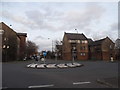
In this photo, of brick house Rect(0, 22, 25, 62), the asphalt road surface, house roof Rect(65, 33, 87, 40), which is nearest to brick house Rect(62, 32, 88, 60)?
house roof Rect(65, 33, 87, 40)

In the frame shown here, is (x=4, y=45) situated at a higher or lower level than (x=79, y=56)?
higher

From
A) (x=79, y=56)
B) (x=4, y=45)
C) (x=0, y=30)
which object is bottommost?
(x=79, y=56)

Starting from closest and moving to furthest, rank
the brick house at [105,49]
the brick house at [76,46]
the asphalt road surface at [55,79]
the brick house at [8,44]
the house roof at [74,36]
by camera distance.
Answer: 1. the asphalt road surface at [55,79]
2. the brick house at [8,44]
3. the brick house at [76,46]
4. the brick house at [105,49]
5. the house roof at [74,36]

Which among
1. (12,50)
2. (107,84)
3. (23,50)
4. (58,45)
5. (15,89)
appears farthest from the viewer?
A: (58,45)

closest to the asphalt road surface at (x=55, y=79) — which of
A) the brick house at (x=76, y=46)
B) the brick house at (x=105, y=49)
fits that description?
the brick house at (x=76, y=46)

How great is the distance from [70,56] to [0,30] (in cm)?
2843

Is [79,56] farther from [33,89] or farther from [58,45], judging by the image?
[33,89]

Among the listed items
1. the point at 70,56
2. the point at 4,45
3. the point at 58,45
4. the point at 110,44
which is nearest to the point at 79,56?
the point at 70,56

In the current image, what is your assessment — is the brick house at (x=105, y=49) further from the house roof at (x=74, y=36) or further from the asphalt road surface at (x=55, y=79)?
the asphalt road surface at (x=55, y=79)

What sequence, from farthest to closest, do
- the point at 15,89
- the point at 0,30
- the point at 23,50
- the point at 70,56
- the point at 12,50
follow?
the point at 23,50
the point at 70,56
the point at 12,50
the point at 0,30
the point at 15,89

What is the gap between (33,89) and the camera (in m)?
8.47

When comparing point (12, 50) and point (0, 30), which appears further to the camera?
point (12, 50)

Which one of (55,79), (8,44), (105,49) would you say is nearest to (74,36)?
(105,49)

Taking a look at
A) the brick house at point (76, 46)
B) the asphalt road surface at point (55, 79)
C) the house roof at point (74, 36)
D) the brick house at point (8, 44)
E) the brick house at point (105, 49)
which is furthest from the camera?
the house roof at point (74, 36)
